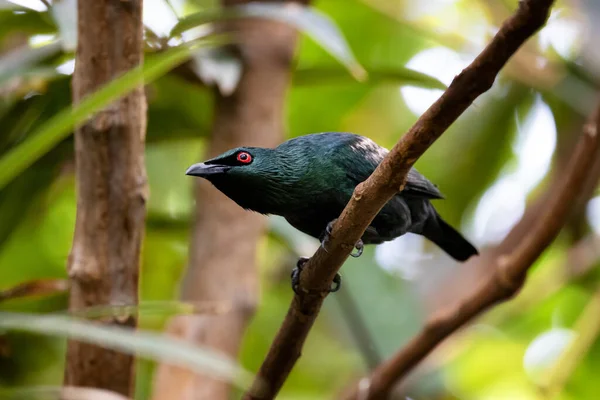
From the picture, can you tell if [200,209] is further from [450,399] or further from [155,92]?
[450,399]

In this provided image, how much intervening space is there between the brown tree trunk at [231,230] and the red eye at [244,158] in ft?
2.87

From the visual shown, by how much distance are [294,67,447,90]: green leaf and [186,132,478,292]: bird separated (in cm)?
50

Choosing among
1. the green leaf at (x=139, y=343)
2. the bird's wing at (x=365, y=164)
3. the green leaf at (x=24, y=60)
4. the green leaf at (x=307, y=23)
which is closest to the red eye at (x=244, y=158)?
the bird's wing at (x=365, y=164)

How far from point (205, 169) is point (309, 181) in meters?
0.43

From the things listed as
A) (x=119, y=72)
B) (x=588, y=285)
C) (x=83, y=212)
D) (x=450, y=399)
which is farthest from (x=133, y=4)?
(x=588, y=285)

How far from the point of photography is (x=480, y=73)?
1411mm

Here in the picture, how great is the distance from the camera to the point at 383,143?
5812 mm

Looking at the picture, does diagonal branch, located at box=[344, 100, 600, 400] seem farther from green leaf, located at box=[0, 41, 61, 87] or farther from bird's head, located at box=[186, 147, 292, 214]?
green leaf, located at box=[0, 41, 61, 87]

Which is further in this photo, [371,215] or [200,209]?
[200,209]

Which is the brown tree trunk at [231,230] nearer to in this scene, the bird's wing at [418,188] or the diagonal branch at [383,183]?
the bird's wing at [418,188]

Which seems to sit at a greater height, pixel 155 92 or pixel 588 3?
pixel 588 3

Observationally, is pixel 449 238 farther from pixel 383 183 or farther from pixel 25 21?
pixel 25 21

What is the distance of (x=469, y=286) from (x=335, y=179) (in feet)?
6.26

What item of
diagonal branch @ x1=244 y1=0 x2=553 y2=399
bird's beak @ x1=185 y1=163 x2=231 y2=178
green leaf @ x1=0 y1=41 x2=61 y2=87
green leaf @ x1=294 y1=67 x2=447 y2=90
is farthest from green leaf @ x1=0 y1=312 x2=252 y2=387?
green leaf @ x1=294 y1=67 x2=447 y2=90
